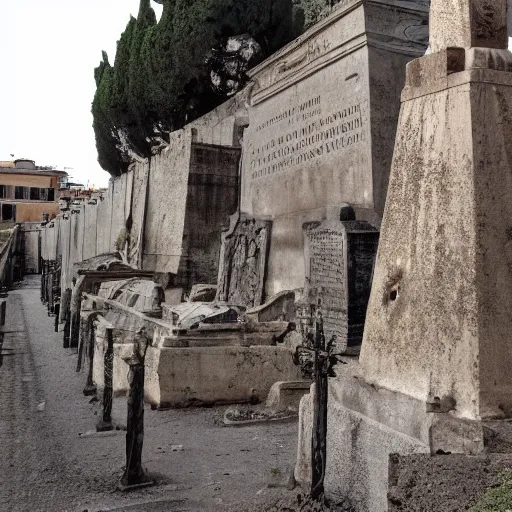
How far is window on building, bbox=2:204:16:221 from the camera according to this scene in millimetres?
46969

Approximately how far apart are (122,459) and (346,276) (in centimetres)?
302

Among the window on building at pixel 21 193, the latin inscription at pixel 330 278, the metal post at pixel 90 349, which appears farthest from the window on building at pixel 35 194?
the latin inscription at pixel 330 278

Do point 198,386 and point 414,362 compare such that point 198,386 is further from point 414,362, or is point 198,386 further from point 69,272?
point 69,272

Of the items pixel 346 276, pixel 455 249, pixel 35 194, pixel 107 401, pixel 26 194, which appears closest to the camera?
pixel 455 249

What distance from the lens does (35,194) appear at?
48.5m

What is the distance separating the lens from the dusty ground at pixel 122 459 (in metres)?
3.83

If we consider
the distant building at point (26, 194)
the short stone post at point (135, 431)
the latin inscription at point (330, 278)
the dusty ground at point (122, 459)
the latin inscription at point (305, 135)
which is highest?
the distant building at point (26, 194)

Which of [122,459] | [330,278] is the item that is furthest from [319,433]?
[330,278]

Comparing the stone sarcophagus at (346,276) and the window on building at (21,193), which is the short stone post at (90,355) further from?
the window on building at (21,193)

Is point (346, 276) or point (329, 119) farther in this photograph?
point (329, 119)

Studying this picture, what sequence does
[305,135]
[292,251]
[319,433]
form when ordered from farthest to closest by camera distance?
[292,251], [305,135], [319,433]

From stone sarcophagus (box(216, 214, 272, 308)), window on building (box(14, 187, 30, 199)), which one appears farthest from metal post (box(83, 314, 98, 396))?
window on building (box(14, 187, 30, 199))

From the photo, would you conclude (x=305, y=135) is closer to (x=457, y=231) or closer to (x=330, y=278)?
(x=330, y=278)

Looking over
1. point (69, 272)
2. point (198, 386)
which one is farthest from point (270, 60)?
point (69, 272)
